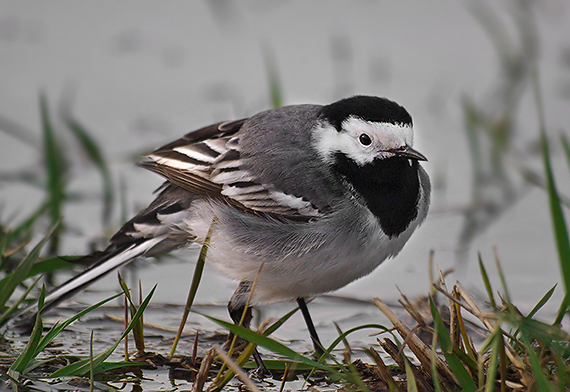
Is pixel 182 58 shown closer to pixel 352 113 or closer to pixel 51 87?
pixel 51 87

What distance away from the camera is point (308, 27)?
387 inches

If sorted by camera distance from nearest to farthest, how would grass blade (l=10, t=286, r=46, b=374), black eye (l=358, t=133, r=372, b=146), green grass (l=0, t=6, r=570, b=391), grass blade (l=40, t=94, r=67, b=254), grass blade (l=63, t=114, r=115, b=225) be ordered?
1. green grass (l=0, t=6, r=570, b=391)
2. grass blade (l=10, t=286, r=46, b=374)
3. black eye (l=358, t=133, r=372, b=146)
4. grass blade (l=40, t=94, r=67, b=254)
5. grass blade (l=63, t=114, r=115, b=225)

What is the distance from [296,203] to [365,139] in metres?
0.57

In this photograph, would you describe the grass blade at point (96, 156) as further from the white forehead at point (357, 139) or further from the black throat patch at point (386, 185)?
the black throat patch at point (386, 185)

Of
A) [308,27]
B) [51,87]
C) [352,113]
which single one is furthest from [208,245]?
[308,27]

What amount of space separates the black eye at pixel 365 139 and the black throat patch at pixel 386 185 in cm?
12

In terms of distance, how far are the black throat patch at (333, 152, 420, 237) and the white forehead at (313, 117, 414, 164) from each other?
48 millimetres

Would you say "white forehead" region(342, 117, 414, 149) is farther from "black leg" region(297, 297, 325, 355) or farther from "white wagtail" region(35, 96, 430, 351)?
"black leg" region(297, 297, 325, 355)

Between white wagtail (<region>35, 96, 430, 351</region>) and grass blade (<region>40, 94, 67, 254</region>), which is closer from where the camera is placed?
white wagtail (<region>35, 96, 430, 351</region>)

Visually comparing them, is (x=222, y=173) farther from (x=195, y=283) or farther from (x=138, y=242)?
(x=195, y=283)

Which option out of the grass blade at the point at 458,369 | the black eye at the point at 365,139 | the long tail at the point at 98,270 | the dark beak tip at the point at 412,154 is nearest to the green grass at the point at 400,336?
the grass blade at the point at 458,369

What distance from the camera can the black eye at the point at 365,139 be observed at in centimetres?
507

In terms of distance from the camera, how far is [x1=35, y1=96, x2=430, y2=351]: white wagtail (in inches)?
193

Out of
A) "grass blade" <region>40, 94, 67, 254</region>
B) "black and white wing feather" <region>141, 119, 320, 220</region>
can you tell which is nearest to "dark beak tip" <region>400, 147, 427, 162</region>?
"black and white wing feather" <region>141, 119, 320, 220</region>
